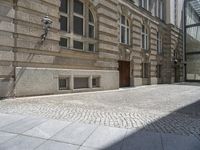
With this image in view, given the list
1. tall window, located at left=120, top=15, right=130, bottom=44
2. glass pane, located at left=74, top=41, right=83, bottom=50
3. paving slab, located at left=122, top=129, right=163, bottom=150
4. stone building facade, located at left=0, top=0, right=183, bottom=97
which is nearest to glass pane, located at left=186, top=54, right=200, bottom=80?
stone building facade, located at left=0, top=0, right=183, bottom=97

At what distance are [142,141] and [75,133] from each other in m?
1.49

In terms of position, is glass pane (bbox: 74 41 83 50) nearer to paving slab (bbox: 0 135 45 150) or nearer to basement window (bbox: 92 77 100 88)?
basement window (bbox: 92 77 100 88)

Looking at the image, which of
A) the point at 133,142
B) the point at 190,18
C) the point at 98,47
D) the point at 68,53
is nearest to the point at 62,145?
the point at 133,142

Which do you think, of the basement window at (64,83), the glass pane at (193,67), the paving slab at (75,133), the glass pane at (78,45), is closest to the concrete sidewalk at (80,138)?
the paving slab at (75,133)

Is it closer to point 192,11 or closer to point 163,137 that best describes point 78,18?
point 163,137

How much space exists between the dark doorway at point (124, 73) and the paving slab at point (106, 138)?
13.4 metres

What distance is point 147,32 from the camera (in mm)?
22469

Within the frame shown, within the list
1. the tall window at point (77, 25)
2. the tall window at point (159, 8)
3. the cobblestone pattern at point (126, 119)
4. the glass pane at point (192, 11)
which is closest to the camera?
the cobblestone pattern at point (126, 119)

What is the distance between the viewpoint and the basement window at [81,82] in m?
13.2

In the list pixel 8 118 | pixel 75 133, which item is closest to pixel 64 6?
pixel 8 118

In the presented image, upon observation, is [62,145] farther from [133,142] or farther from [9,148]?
[133,142]

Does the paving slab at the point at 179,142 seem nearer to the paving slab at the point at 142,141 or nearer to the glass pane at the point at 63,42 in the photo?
the paving slab at the point at 142,141

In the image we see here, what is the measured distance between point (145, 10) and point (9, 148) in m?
20.0

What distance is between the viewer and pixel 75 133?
4922 millimetres
